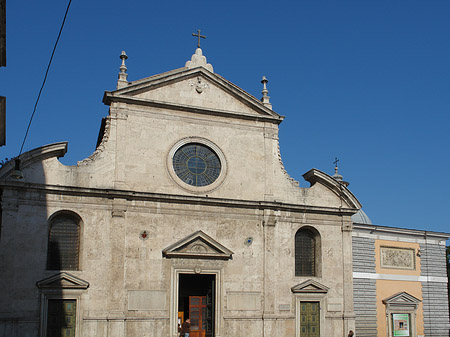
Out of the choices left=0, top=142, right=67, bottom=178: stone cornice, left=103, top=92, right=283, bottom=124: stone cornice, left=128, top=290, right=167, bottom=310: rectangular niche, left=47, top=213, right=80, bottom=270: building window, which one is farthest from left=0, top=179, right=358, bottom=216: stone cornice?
left=103, top=92, right=283, bottom=124: stone cornice

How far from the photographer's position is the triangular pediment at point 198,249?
22.3 m

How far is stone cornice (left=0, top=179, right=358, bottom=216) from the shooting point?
21047 mm

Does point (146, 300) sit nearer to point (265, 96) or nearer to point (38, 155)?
point (38, 155)

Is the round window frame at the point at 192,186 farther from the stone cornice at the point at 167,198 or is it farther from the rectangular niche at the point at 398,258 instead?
the rectangular niche at the point at 398,258

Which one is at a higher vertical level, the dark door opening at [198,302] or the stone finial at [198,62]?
the stone finial at [198,62]

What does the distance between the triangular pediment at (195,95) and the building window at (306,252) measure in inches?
201

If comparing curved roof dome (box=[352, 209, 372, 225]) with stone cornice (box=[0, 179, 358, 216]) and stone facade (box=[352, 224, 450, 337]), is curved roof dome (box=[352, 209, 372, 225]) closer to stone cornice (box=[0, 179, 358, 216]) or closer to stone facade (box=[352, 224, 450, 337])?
stone facade (box=[352, 224, 450, 337])

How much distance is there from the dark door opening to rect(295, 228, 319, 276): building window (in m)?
3.93

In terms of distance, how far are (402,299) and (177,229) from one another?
1133 cm

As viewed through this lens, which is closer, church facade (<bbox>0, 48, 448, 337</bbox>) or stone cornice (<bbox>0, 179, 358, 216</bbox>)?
church facade (<bbox>0, 48, 448, 337</bbox>)

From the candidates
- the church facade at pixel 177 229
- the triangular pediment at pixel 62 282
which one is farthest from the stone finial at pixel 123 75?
the triangular pediment at pixel 62 282

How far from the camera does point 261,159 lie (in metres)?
24.8

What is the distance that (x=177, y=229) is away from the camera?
74.6ft

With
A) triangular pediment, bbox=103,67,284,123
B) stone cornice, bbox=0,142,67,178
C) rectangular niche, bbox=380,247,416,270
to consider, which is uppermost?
triangular pediment, bbox=103,67,284,123
